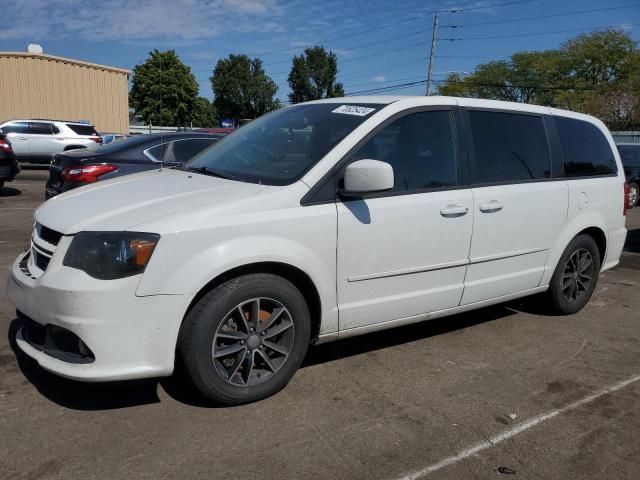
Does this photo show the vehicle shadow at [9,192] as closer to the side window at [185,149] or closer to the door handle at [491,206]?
the side window at [185,149]

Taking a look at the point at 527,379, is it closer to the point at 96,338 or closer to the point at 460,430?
the point at 460,430

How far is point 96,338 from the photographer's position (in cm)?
281

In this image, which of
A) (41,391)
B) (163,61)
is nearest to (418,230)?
(41,391)

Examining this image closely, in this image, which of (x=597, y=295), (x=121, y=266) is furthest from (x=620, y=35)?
(x=121, y=266)

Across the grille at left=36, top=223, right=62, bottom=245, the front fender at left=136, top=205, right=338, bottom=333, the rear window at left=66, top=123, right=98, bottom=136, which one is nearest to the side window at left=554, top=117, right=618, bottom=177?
the front fender at left=136, top=205, right=338, bottom=333

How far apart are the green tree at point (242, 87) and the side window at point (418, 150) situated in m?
79.8

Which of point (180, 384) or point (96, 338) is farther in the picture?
point (180, 384)

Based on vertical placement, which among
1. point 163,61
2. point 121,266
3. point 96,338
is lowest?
point 96,338

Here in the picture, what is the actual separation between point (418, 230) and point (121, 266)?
6.07ft

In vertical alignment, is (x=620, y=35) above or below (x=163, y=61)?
above

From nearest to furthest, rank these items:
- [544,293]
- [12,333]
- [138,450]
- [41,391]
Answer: [138,450], [41,391], [12,333], [544,293]

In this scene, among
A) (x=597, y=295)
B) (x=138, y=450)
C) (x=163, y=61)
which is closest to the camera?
(x=138, y=450)

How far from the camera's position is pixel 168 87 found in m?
62.9

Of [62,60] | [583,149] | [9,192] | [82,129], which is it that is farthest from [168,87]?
[583,149]
